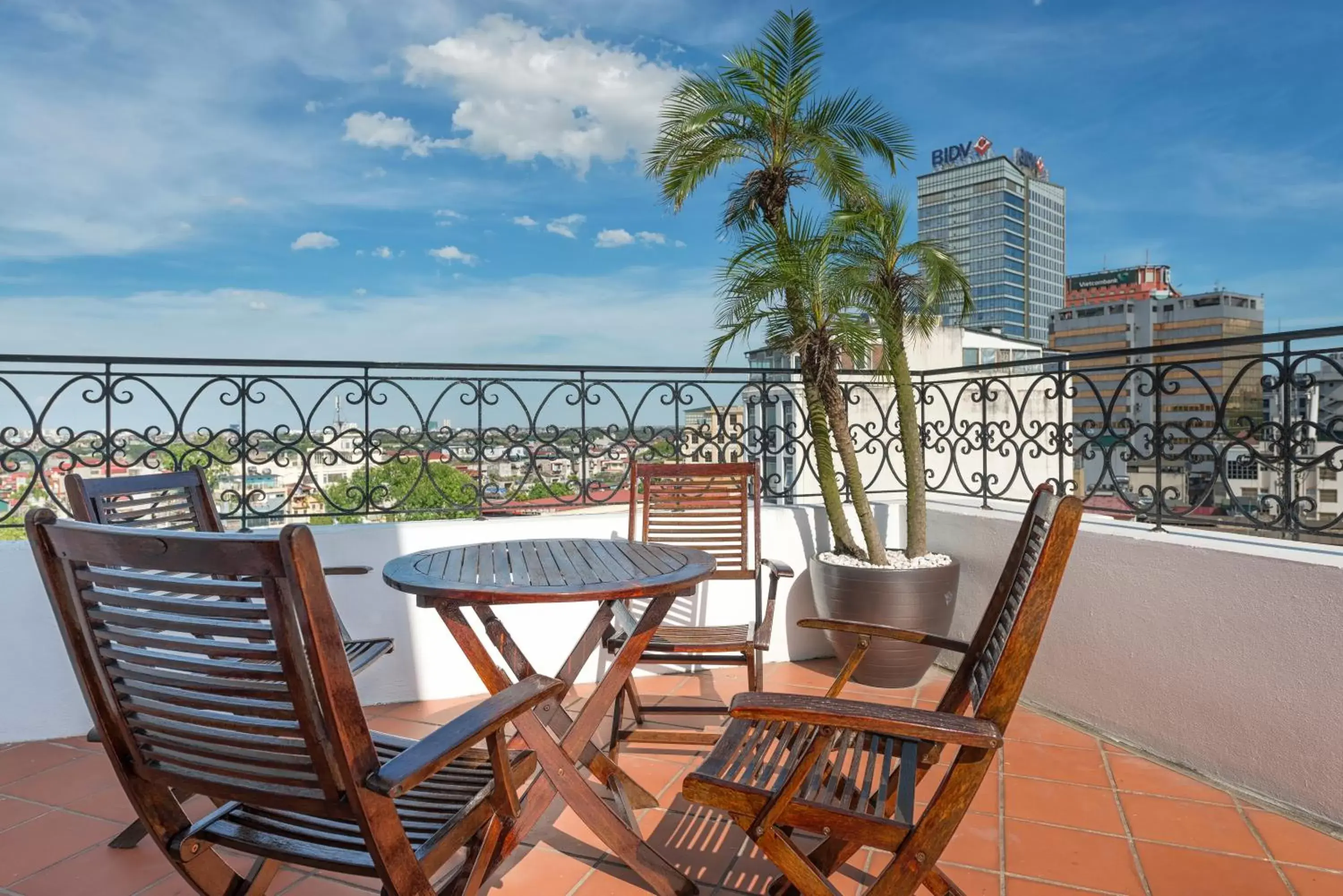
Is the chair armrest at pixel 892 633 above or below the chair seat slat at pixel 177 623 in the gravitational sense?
below

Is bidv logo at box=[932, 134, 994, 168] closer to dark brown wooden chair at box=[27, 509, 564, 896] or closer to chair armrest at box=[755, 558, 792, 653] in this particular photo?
chair armrest at box=[755, 558, 792, 653]

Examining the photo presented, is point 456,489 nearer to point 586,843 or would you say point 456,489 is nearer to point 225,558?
point 586,843

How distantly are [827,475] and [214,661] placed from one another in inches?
122

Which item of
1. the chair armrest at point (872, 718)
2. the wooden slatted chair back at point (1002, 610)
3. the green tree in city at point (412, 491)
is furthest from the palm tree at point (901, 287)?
the chair armrest at point (872, 718)

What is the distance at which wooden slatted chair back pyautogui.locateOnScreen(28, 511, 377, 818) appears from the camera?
111 cm

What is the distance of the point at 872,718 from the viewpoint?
1405mm

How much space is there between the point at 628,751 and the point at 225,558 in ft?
7.34

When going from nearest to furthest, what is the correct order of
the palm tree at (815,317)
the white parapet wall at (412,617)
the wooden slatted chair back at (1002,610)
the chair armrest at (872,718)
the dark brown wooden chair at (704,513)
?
1. the chair armrest at (872,718)
2. the wooden slatted chair back at (1002,610)
3. the white parapet wall at (412,617)
4. the dark brown wooden chair at (704,513)
5. the palm tree at (815,317)

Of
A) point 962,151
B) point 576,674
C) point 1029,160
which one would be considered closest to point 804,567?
point 576,674

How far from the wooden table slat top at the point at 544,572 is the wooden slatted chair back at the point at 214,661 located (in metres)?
0.71

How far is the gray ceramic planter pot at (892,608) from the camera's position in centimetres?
362

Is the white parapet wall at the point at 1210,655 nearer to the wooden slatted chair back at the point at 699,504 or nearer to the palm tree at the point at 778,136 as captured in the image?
the palm tree at the point at 778,136

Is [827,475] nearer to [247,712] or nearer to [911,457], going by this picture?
[911,457]

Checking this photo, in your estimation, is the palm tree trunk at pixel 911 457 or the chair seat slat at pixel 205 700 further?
the palm tree trunk at pixel 911 457
